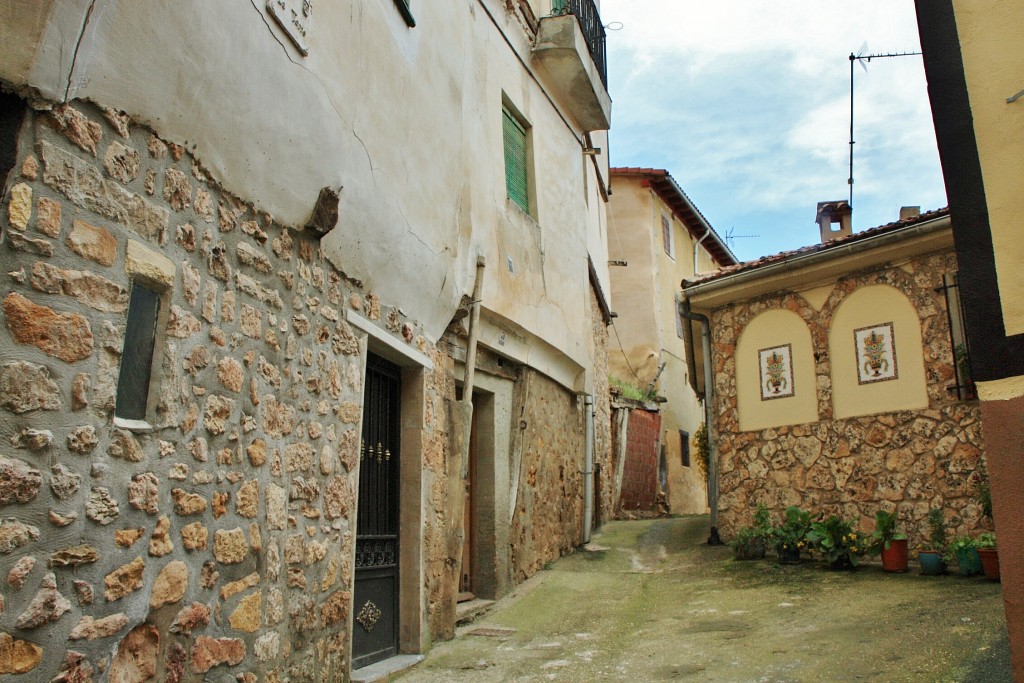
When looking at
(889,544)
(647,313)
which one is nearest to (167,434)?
(889,544)

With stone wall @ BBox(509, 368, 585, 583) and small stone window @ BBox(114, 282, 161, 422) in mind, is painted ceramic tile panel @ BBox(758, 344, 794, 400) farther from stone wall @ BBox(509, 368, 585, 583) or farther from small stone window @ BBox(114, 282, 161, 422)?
small stone window @ BBox(114, 282, 161, 422)

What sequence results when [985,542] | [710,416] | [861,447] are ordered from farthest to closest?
[710,416], [861,447], [985,542]

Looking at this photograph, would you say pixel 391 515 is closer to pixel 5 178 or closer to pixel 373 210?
pixel 373 210

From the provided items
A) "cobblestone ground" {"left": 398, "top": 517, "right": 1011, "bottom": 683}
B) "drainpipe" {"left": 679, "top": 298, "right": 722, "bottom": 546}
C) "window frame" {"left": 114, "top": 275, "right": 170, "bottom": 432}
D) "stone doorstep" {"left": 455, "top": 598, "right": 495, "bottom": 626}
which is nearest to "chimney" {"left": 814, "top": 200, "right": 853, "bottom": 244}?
"drainpipe" {"left": 679, "top": 298, "right": 722, "bottom": 546}

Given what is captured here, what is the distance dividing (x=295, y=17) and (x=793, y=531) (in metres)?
7.45

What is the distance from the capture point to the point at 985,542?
7586 mm

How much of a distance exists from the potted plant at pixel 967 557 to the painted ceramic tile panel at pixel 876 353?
1986mm

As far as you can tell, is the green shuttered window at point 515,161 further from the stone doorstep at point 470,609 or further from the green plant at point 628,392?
the green plant at point 628,392

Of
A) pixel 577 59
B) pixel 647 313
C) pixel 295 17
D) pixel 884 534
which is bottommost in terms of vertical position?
pixel 884 534

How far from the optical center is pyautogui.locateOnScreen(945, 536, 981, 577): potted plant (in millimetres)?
7582

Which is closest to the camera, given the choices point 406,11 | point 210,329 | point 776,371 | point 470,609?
point 210,329

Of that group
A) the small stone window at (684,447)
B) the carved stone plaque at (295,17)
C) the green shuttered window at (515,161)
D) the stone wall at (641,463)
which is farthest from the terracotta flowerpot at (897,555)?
the small stone window at (684,447)

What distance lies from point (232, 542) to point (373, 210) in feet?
7.84

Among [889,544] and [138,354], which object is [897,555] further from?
[138,354]
